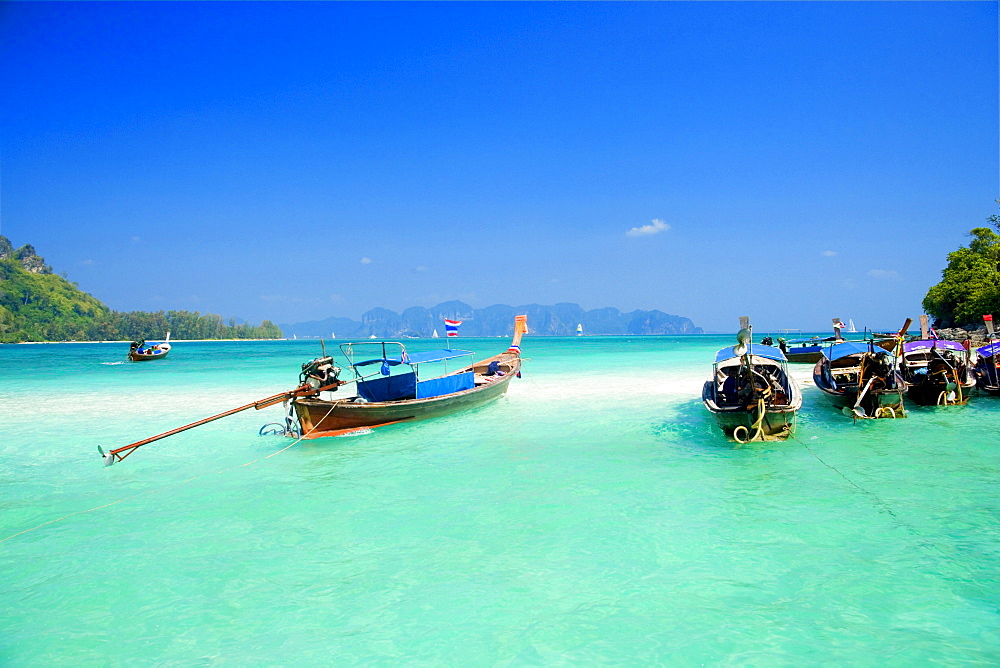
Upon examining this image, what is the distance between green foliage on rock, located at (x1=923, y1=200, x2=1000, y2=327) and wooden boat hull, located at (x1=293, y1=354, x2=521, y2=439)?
42516 mm

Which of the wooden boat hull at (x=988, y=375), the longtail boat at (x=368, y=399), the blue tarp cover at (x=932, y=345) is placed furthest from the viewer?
the wooden boat hull at (x=988, y=375)

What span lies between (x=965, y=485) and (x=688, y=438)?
558 cm

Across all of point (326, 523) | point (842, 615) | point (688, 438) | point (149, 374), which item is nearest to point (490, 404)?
point (688, 438)

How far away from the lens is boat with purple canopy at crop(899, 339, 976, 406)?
17.1 meters

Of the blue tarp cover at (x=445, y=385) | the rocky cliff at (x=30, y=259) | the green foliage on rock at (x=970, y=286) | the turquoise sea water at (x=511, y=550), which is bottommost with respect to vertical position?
the turquoise sea water at (x=511, y=550)

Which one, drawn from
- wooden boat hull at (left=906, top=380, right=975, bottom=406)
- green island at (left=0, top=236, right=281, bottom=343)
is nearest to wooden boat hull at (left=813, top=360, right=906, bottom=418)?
wooden boat hull at (left=906, top=380, right=975, bottom=406)

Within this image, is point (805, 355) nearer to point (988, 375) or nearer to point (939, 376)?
point (988, 375)

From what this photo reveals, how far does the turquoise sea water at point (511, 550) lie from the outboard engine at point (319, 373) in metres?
1.62

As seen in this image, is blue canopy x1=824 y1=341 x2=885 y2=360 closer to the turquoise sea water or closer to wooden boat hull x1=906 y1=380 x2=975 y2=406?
wooden boat hull x1=906 y1=380 x2=975 y2=406

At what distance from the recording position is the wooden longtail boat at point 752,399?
1301cm

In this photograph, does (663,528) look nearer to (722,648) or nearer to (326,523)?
(722,648)

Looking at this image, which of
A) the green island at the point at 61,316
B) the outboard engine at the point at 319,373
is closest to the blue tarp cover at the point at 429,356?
the outboard engine at the point at 319,373

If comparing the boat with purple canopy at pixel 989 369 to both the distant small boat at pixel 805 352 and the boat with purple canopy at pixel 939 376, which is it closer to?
the boat with purple canopy at pixel 939 376

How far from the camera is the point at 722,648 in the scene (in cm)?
525
